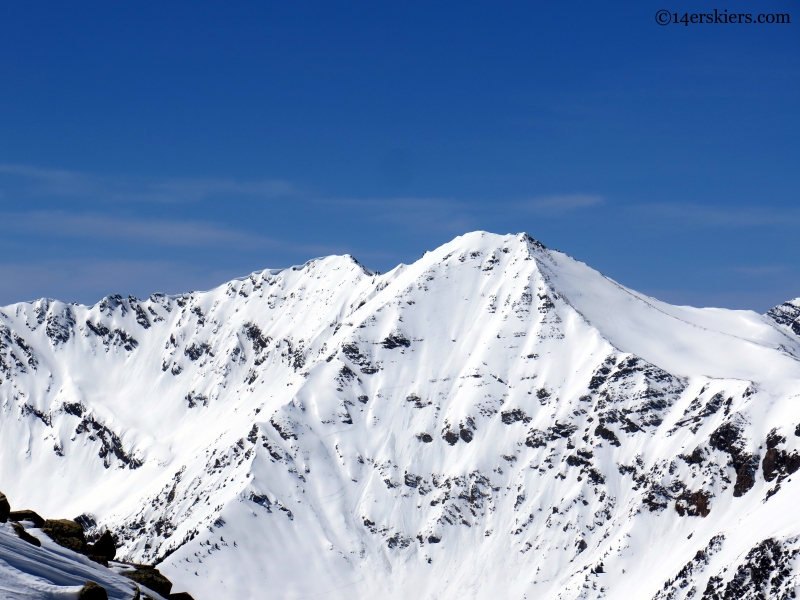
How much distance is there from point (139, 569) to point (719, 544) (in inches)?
6283

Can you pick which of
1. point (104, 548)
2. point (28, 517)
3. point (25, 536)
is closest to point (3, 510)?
point (25, 536)

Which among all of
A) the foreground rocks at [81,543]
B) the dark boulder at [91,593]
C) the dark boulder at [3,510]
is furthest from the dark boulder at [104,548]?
the dark boulder at [91,593]

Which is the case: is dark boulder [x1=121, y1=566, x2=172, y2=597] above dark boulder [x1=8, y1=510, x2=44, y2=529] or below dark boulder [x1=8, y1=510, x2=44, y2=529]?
below

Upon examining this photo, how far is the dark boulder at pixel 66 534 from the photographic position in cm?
4700

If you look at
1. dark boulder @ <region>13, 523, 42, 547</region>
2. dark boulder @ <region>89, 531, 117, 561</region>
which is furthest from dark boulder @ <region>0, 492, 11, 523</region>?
dark boulder @ <region>89, 531, 117, 561</region>

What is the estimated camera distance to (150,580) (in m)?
44.9

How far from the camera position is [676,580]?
18012 centimetres

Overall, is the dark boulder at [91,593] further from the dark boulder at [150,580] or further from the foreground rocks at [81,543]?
the dark boulder at [150,580]

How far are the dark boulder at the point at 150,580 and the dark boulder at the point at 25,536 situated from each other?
4.62 m

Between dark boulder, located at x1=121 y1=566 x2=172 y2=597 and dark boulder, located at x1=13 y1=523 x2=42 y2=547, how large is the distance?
4622 mm

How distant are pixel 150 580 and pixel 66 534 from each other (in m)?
6.35

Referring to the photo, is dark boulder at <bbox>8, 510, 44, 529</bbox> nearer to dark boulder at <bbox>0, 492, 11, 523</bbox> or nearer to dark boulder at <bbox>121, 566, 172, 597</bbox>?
dark boulder at <bbox>0, 492, 11, 523</bbox>

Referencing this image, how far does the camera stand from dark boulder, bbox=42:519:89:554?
154 feet

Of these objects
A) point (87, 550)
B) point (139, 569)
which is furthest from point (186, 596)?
point (87, 550)
